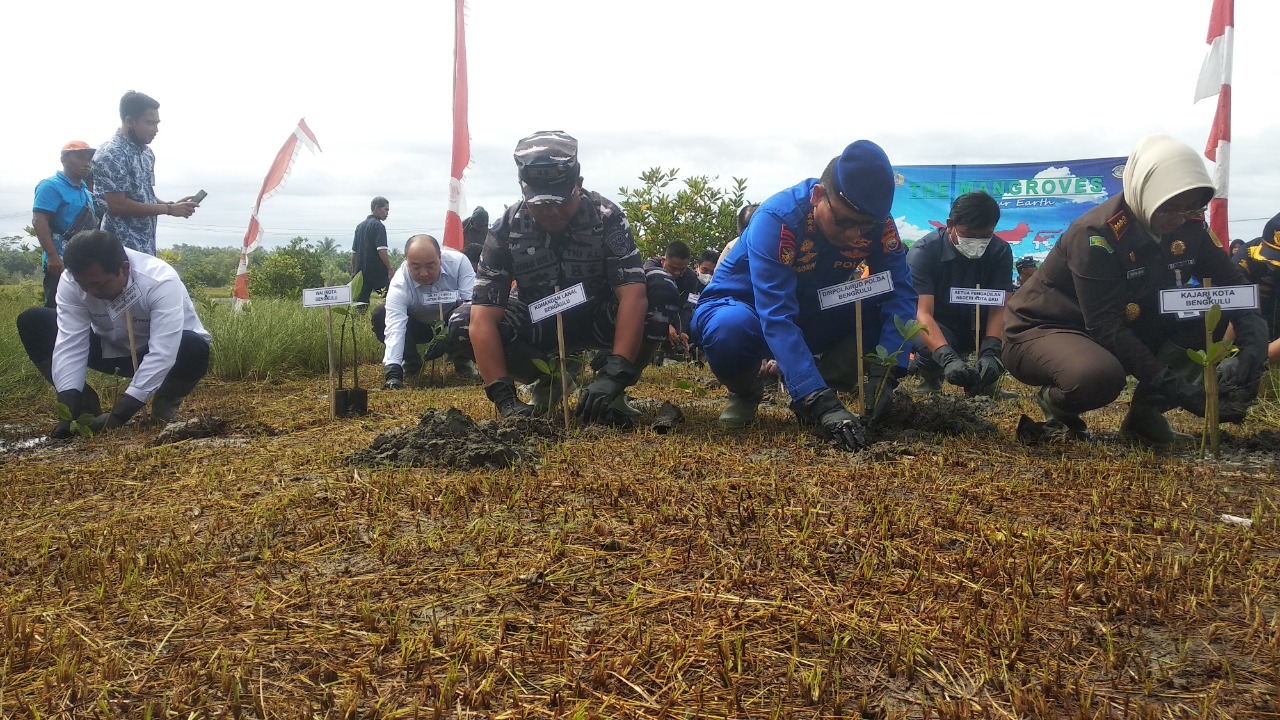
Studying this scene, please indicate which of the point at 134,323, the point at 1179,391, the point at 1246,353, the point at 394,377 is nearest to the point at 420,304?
the point at 394,377

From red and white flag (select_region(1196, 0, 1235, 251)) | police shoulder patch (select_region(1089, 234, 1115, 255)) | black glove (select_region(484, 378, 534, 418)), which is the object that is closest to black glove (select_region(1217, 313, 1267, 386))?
police shoulder patch (select_region(1089, 234, 1115, 255))

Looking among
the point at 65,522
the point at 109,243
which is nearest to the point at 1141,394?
the point at 65,522

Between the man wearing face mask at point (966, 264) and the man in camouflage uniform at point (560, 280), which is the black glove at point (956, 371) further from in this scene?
the man in camouflage uniform at point (560, 280)

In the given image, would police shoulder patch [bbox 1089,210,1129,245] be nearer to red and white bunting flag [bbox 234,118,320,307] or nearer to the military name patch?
the military name patch

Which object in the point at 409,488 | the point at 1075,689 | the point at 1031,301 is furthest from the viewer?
the point at 1031,301

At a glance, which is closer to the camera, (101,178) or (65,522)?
(65,522)

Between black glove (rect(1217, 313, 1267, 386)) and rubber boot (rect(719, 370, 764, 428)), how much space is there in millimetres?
2089

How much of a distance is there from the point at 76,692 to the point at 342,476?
159 cm

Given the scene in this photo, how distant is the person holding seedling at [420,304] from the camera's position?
6.82 m

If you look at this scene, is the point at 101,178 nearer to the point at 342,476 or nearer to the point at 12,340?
the point at 12,340

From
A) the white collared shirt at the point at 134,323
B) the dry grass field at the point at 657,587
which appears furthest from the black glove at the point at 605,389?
the white collared shirt at the point at 134,323

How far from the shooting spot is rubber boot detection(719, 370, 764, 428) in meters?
4.20

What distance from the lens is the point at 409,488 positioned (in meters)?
2.83

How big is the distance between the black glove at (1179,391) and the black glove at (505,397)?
281 cm
